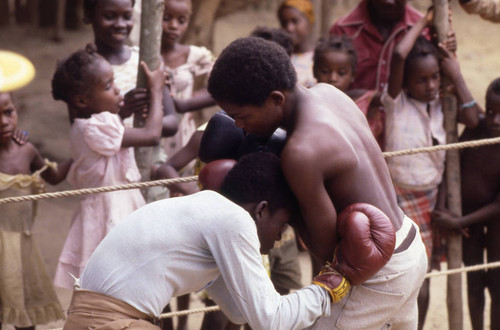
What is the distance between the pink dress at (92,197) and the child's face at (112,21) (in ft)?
2.31

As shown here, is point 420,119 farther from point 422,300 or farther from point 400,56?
point 422,300

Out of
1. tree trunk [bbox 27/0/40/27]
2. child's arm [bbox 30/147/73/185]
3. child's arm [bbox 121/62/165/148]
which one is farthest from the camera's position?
tree trunk [bbox 27/0/40/27]

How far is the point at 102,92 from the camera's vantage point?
12.3 ft

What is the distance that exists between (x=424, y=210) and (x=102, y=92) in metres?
1.80

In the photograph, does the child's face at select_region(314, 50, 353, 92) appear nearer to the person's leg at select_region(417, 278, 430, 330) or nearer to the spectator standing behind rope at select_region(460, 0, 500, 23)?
the spectator standing behind rope at select_region(460, 0, 500, 23)

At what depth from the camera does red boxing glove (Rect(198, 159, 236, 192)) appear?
264 cm

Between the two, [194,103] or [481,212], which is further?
[194,103]

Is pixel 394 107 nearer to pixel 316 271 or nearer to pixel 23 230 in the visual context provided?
pixel 316 271

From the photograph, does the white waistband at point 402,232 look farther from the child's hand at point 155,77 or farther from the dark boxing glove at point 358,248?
the child's hand at point 155,77

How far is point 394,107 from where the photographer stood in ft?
14.1

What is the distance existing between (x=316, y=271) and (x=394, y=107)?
1.01 metres

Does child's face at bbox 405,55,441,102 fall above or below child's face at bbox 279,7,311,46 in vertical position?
above

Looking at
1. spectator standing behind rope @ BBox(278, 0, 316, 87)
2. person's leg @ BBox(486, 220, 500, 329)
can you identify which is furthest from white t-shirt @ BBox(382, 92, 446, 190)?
spectator standing behind rope @ BBox(278, 0, 316, 87)

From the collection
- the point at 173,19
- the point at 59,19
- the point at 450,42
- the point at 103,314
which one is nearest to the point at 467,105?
the point at 450,42
